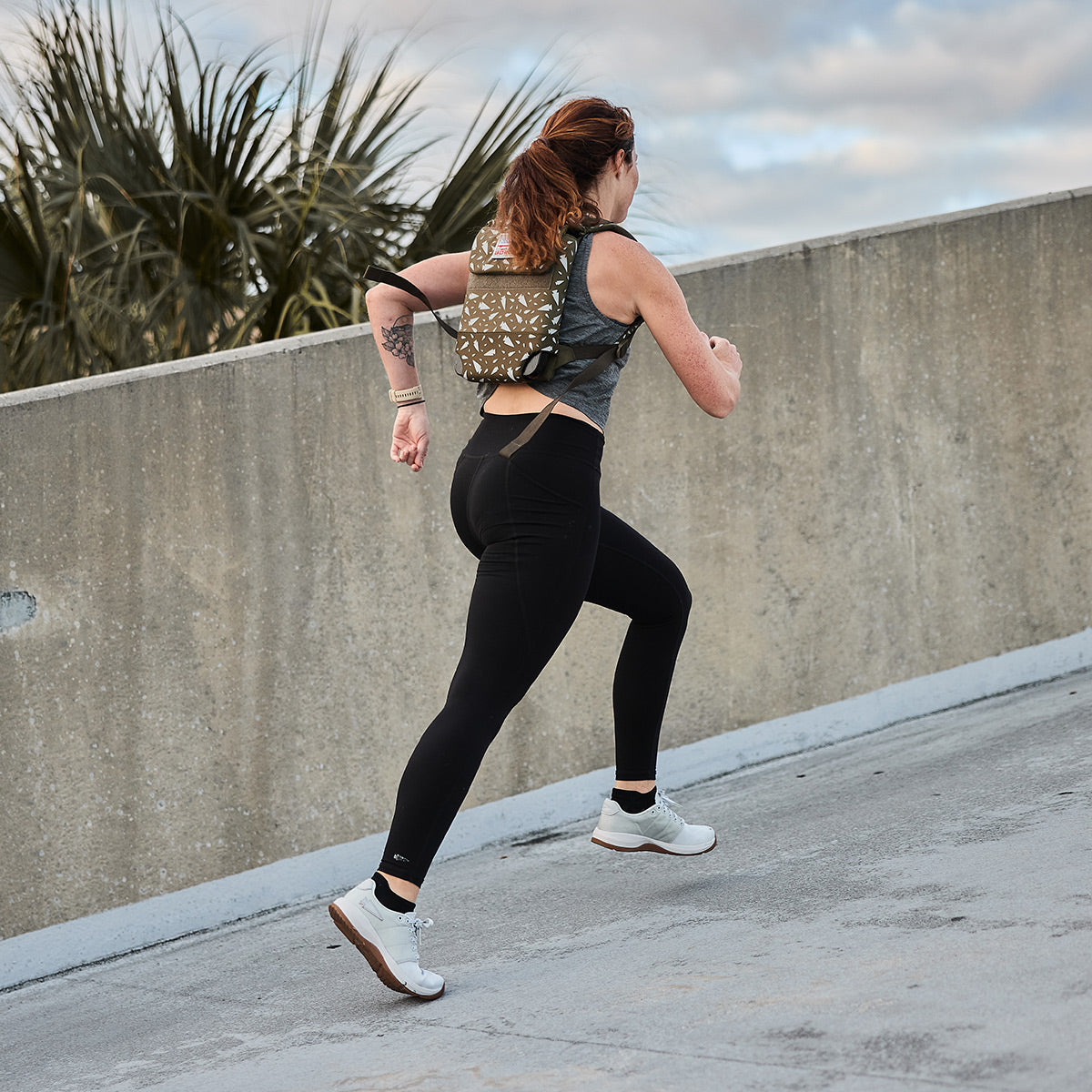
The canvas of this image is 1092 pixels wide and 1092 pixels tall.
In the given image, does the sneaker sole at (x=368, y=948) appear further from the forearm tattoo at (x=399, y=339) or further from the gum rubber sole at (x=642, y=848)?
the forearm tattoo at (x=399, y=339)

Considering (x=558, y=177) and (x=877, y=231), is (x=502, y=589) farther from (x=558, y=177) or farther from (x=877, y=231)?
(x=877, y=231)

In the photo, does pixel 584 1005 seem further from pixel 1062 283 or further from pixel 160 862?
pixel 1062 283

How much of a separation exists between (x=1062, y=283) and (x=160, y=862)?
338 cm

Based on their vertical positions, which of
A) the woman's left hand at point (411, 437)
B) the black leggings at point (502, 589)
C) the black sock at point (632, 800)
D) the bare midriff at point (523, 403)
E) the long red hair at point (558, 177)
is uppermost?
the long red hair at point (558, 177)

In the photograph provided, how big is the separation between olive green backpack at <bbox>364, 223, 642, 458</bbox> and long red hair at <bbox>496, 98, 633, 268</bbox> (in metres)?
0.03

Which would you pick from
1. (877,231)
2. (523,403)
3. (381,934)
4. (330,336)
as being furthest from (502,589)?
(877,231)

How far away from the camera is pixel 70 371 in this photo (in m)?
5.07

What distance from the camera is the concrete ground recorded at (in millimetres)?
1805

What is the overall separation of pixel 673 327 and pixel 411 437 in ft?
1.98

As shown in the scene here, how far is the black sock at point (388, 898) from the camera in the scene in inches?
87.7

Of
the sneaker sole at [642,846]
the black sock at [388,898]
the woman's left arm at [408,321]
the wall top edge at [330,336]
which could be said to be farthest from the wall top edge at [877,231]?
the black sock at [388,898]

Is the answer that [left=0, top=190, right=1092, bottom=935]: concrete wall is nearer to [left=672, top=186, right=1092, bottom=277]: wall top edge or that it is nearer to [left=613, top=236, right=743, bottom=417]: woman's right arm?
[left=672, top=186, right=1092, bottom=277]: wall top edge

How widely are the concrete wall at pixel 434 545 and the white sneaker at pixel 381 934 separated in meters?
1.24

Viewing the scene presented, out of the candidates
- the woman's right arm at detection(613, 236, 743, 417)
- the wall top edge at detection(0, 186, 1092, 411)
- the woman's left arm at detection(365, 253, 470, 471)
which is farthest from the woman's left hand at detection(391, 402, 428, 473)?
the wall top edge at detection(0, 186, 1092, 411)
